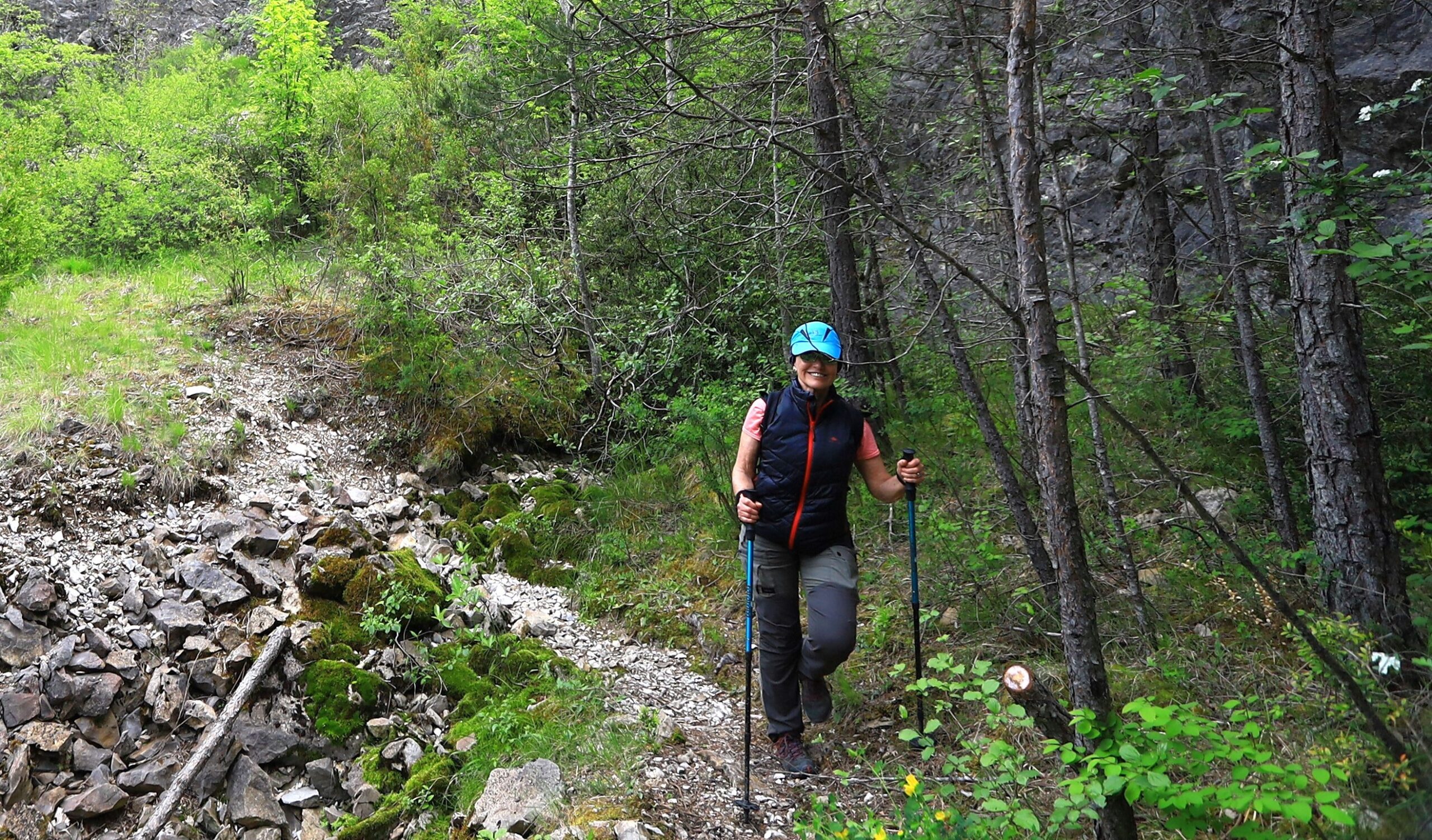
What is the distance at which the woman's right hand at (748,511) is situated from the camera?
4.34 meters

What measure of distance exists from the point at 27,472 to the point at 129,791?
118 inches

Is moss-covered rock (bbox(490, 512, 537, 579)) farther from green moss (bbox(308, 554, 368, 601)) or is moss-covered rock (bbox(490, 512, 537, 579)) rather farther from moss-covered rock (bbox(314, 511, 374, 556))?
green moss (bbox(308, 554, 368, 601))

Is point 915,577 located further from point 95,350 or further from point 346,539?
point 95,350

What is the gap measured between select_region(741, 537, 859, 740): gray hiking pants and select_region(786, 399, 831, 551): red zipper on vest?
0.44 ft

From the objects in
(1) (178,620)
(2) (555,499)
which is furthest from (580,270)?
(1) (178,620)

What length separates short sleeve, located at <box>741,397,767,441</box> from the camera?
4.56m

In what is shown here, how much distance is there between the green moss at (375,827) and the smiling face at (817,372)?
3400mm

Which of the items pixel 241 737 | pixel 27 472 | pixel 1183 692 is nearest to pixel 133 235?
pixel 27 472

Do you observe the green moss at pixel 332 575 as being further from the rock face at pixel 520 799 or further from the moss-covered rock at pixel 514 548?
the rock face at pixel 520 799

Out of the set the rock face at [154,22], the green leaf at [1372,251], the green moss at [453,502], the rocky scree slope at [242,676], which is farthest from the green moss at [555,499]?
the rock face at [154,22]

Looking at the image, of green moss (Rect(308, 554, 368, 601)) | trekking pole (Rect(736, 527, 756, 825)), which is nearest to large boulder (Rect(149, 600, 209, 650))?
green moss (Rect(308, 554, 368, 601))

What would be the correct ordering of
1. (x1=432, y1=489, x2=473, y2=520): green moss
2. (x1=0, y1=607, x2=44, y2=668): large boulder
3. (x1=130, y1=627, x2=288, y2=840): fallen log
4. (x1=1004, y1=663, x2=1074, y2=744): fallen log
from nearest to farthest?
1. (x1=1004, y1=663, x2=1074, y2=744): fallen log
2. (x1=130, y1=627, x2=288, y2=840): fallen log
3. (x1=0, y1=607, x2=44, y2=668): large boulder
4. (x1=432, y1=489, x2=473, y2=520): green moss

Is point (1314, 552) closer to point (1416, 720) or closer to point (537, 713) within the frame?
point (1416, 720)

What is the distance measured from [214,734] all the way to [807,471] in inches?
156
